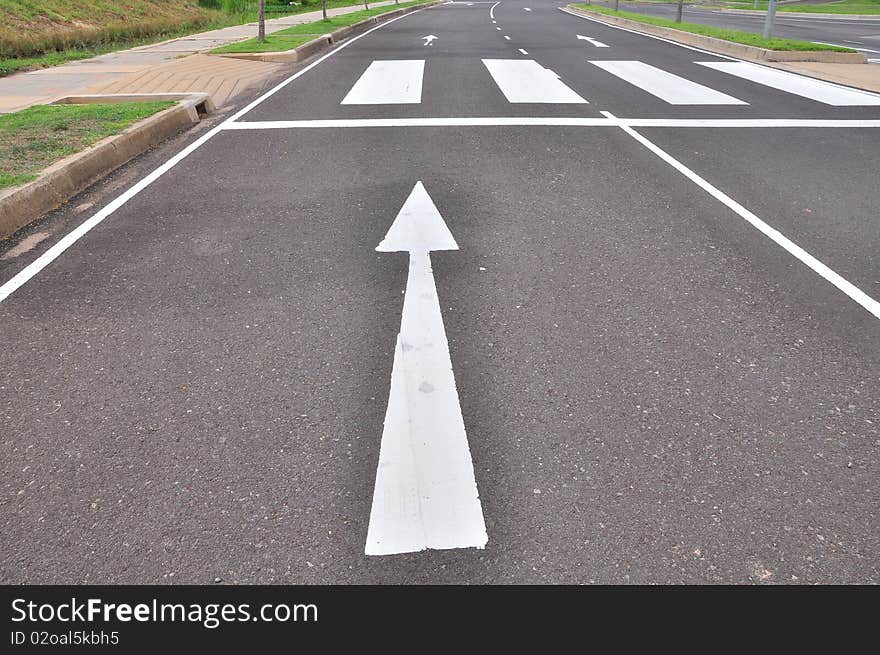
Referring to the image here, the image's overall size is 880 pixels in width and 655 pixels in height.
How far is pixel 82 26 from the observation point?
62.0 feet

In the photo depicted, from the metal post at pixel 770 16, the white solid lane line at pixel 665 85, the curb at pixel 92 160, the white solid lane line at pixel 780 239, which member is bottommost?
the white solid lane line at pixel 780 239

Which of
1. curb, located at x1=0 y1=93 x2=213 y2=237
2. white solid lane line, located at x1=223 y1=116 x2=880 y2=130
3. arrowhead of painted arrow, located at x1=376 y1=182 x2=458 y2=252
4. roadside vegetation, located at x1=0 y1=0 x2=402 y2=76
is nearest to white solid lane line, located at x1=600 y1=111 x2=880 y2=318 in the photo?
white solid lane line, located at x1=223 y1=116 x2=880 y2=130

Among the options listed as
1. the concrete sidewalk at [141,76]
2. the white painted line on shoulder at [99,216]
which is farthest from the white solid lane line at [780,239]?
the concrete sidewalk at [141,76]

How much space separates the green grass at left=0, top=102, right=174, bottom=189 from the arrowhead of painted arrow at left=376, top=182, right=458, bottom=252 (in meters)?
3.05

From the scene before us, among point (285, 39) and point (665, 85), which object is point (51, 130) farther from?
point (285, 39)

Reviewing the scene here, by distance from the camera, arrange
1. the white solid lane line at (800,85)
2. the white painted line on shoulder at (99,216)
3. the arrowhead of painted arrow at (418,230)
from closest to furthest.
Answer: the white painted line on shoulder at (99,216), the arrowhead of painted arrow at (418,230), the white solid lane line at (800,85)

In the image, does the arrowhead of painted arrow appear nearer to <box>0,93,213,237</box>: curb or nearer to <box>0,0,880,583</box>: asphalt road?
<box>0,0,880,583</box>: asphalt road

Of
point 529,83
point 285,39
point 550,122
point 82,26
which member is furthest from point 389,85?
point 82,26

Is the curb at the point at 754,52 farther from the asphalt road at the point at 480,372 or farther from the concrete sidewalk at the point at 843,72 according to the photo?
the asphalt road at the point at 480,372

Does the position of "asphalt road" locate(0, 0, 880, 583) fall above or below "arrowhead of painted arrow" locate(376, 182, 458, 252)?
below

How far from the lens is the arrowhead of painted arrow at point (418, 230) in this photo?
4.80 metres

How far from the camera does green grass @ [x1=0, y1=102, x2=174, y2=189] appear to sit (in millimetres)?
5965

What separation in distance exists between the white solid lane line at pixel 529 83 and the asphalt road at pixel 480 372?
3.57 metres
